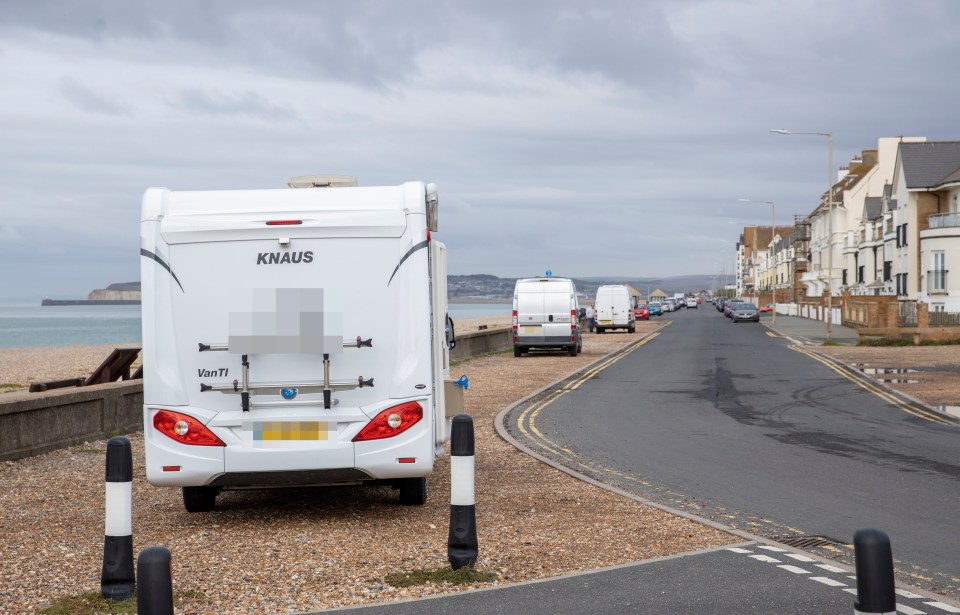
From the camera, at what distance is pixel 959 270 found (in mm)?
55719

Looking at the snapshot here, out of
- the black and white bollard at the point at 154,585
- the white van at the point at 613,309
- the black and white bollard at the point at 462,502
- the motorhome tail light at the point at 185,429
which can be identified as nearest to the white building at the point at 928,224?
the white van at the point at 613,309

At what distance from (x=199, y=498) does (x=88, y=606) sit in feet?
9.29

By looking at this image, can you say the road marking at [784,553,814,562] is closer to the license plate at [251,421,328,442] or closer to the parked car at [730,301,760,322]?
the license plate at [251,421,328,442]

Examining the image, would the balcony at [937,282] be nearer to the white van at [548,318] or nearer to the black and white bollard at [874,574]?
the white van at [548,318]

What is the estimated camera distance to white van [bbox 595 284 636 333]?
55188 millimetres

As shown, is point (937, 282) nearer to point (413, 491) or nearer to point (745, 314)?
point (745, 314)

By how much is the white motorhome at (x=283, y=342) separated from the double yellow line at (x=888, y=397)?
Result: 10.5 m

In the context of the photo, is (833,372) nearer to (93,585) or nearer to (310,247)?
(310,247)

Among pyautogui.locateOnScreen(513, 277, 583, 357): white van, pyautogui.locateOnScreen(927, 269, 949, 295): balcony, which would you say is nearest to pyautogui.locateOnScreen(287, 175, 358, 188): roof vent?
pyautogui.locateOnScreen(513, 277, 583, 357): white van

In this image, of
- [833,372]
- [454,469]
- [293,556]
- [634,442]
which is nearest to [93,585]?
[293,556]

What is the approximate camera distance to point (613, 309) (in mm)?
55250

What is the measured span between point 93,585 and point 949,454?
9.76 m

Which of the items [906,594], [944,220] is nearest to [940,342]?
[944,220]

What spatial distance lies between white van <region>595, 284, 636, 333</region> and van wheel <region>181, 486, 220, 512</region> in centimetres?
4688
